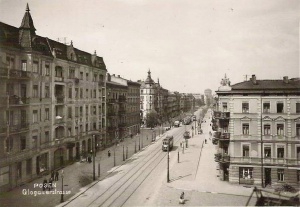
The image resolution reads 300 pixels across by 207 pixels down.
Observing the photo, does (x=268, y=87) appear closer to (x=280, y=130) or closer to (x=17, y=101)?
(x=280, y=130)

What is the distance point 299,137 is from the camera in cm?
2909

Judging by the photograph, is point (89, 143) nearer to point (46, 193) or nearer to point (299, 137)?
point (46, 193)

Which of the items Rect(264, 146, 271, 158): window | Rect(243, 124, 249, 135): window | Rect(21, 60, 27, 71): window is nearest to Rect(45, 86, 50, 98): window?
Rect(21, 60, 27, 71): window

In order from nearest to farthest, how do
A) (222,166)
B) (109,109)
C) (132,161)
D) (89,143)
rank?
(222,166), (132,161), (89,143), (109,109)

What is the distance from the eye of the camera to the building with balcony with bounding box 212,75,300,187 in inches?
1156

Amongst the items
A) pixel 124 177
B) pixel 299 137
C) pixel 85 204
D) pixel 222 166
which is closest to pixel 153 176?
pixel 124 177

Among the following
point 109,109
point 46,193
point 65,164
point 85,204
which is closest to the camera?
point 85,204

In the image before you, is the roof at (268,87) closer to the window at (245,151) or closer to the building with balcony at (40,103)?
the window at (245,151)

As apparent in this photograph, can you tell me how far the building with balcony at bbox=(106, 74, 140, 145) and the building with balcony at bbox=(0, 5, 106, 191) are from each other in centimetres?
809

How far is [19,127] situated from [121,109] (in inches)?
1381

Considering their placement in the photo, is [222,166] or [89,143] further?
[89,143]

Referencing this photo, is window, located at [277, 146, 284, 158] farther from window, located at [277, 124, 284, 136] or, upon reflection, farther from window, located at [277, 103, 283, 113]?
window, located at [277, 103, 283, 113]

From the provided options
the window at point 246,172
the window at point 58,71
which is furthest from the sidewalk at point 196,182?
the window at point 58,71

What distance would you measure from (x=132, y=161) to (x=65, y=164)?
31.9 ft
